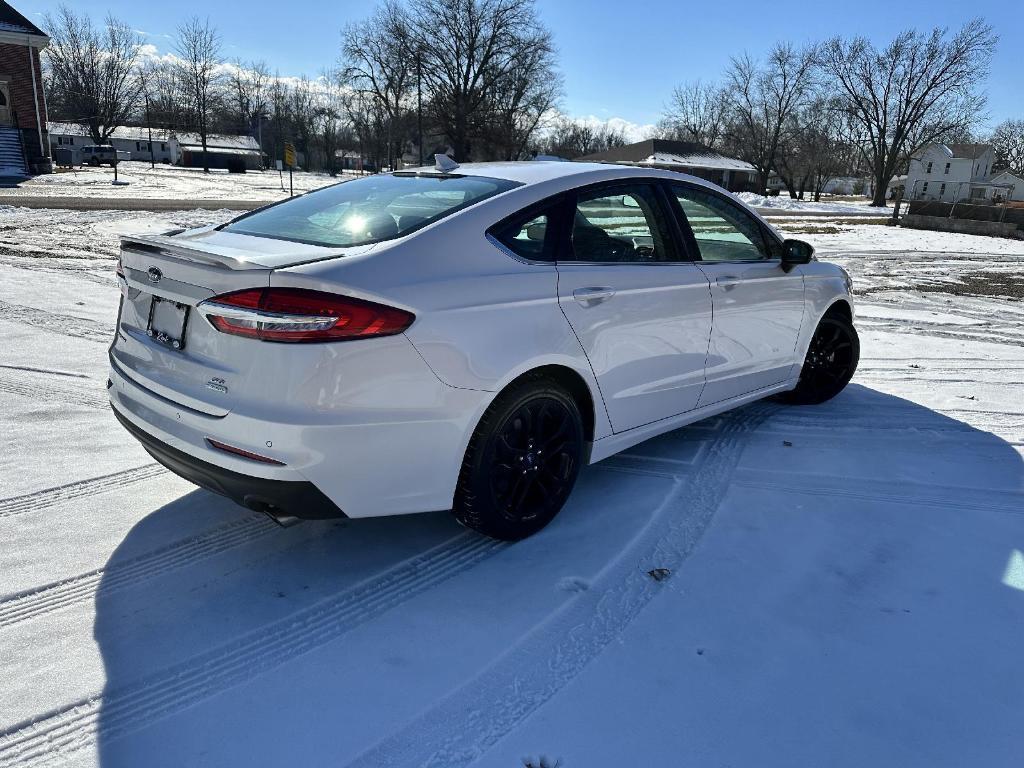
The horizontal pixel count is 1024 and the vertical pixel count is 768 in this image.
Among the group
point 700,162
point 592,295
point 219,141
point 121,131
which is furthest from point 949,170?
point 121,131

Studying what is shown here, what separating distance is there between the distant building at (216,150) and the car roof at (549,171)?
233ft

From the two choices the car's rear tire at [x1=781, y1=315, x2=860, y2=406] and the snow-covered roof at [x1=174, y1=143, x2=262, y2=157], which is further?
the snow-covered roof at [x1=174, y1=143, x2=262, y2=157]

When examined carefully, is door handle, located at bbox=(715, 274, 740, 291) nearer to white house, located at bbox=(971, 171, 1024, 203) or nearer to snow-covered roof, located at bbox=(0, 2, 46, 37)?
snow-covered roof, located at bbox=(0, 2, 46, 37)

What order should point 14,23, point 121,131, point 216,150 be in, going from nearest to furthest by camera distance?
point 14,23
point 216,150
point 121,131

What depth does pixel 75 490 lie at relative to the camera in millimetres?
3445

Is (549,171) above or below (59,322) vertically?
above

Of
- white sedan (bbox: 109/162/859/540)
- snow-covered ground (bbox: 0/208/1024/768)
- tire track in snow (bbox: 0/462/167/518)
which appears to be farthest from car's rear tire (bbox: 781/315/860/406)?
tire track in snow (bbox: 0/462/167/518)

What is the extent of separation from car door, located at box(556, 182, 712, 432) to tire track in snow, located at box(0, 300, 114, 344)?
4.46 m

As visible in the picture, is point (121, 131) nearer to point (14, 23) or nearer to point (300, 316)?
point (14, 23)

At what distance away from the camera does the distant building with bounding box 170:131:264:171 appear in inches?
2985

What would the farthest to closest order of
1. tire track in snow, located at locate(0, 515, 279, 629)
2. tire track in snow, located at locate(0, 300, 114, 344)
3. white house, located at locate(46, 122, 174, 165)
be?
white house, located at locate(46, 122, 174, 165) → tire track in snow, located at locate(0, 300, 114, 344) → tire track in snow, located at locate(0, 515, 279, 629)

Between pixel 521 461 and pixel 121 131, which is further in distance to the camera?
pixel 121 131

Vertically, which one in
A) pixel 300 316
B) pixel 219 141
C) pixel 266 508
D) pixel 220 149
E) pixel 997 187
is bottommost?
pixel 266 508

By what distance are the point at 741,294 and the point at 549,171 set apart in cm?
132
